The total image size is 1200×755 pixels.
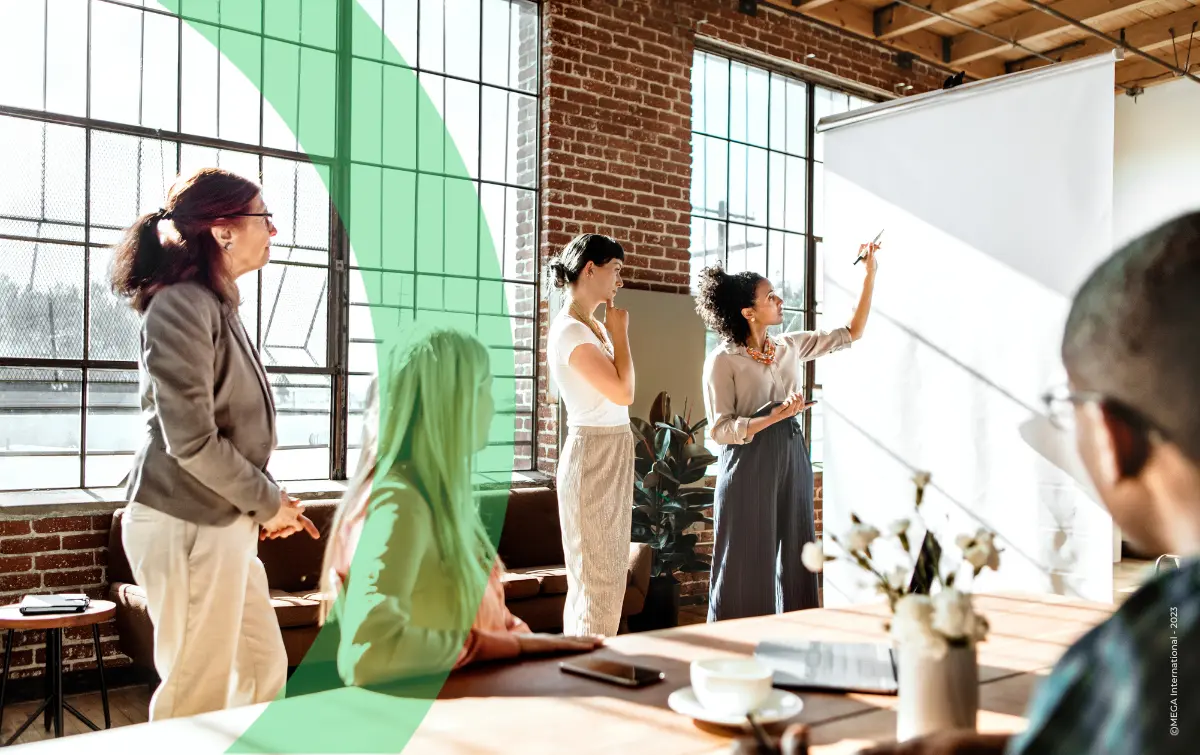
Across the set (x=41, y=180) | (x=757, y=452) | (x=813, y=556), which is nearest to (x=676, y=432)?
(x=757, y=452)

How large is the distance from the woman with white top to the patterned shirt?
2.38 m

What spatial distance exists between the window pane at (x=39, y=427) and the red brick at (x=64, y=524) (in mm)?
243

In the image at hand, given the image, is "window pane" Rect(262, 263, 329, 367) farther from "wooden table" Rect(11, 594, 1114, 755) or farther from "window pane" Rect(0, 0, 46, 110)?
"wooden table" Rect(11, 594, 1114, 755)

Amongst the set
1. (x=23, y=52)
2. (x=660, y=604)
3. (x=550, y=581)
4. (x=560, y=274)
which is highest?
(x=23, y=52)

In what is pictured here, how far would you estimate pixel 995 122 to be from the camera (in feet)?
10.4

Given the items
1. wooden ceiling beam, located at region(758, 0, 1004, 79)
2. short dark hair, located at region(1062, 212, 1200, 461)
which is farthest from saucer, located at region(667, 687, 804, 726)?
wooden ceiling beam, located at region(758, 0, 1004, 79)

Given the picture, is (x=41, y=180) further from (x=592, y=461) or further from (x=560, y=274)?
(x=592, y=461)

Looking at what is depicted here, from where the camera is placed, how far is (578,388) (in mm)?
2969

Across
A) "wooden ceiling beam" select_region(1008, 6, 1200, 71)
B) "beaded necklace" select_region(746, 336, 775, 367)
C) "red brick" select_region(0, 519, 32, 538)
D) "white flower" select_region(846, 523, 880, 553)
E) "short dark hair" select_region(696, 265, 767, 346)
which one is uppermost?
"wooden ceiling beam" select_region(1008, 6, 1200, 71)

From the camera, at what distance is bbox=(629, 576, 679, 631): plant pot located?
459cm

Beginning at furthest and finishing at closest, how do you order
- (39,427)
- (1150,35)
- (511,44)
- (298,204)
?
(1150,35)
(511,44)
(298,204)
(39,427)

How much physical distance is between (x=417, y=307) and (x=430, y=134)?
7.1 inches

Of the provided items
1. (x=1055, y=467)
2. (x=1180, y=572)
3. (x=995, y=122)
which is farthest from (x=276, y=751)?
(x=995, y=122)

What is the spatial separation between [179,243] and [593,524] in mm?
1428
